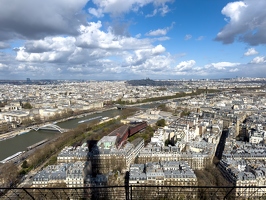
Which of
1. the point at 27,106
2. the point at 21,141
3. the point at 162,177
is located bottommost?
the point at 21,141

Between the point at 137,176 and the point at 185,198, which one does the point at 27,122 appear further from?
the point at 185,198

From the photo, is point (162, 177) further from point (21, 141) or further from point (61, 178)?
point (21, 141)

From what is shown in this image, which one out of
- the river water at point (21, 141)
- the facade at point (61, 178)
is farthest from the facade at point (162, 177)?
the river water at point (21, 141)

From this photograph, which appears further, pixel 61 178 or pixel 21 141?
pixel 21 141

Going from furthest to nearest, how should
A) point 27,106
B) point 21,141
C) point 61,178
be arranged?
1. point 27,106
2. point 21,141
3. point 61,178

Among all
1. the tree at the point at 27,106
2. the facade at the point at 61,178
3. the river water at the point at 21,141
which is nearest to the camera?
the facade at the point at 61,178

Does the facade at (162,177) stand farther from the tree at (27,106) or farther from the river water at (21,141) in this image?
the tree at (27,106)

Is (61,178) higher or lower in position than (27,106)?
lower

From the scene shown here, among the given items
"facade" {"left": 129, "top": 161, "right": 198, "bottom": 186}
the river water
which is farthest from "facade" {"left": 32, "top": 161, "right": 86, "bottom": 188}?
the river water

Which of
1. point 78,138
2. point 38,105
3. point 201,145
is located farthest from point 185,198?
point 38,105

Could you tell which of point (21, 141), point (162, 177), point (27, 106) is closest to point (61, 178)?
point (162, 177)

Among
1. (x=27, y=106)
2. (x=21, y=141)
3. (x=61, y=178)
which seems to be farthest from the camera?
(x=27, y=106)
